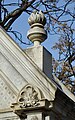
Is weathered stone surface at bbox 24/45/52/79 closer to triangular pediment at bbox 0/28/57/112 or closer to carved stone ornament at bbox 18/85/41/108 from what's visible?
triangular pediment at bbox 0/28/57/112

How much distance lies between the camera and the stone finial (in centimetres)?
805

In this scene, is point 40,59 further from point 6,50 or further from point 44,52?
point 6,50

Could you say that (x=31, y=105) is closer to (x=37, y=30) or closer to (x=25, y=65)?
(x=25, y=65)

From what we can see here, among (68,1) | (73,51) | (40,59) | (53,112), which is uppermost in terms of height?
(68,1)

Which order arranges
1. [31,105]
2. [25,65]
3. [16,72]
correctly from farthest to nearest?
1. [16,72]
2. [25,65]
3. [31,105]

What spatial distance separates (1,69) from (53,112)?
143 cm

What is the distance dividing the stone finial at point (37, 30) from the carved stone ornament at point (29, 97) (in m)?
1.05

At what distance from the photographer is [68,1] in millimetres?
15969

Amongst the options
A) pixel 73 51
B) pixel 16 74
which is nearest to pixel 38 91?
pixel 16 74

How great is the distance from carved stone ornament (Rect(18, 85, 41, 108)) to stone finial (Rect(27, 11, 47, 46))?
1055 millimetres

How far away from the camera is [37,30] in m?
8.06

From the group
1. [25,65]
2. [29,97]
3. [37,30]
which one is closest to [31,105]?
[29,97]

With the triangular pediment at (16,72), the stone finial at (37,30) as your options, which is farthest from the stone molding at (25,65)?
the stone finial at (37,30)

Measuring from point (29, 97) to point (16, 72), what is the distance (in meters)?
0.71
